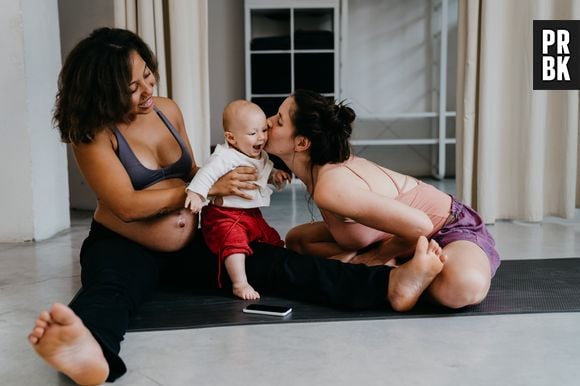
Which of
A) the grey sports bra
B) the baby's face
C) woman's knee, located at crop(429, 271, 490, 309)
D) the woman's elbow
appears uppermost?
the baby's face

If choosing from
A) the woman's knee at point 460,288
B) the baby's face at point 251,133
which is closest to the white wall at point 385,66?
the baby's face at point 251,133

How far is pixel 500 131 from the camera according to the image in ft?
11.2

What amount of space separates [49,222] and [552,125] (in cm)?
253

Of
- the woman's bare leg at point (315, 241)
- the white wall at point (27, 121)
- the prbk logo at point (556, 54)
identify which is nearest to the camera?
the woman's bare leg at point (315, 241)

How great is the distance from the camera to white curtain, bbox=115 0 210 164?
323 centimetres

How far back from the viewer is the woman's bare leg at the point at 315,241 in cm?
229

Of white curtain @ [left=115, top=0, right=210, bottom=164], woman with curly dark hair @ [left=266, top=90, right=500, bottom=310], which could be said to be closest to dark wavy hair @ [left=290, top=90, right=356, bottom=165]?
woman with curly dark hair @ [left=266, top=90, right=500, bottom=310]

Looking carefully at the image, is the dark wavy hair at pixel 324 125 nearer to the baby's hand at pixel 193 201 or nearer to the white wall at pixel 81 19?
the baby's hand at pixel 193 201

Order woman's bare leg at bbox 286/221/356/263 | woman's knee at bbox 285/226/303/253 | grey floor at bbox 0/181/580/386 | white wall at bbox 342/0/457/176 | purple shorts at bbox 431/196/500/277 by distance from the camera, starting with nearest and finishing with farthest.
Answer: grey floor at bbox 0/181/580/386 → purple shorts at bbox 431/196/500/277 → woman's bare leg at bbox 286/221/356/263 → woman's knee at bbox 285/226/303/253 → white wall at bbox 342/0/457/176

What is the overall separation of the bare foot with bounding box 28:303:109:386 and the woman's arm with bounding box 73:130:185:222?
0.57 m

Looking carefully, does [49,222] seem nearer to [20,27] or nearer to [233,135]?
[20,27]

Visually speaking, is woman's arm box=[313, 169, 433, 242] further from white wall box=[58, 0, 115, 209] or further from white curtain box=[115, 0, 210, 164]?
white wall box=[58, 0, 115, 209]

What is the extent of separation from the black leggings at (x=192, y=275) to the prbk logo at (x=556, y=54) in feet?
6.30

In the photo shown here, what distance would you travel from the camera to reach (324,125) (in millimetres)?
2004
